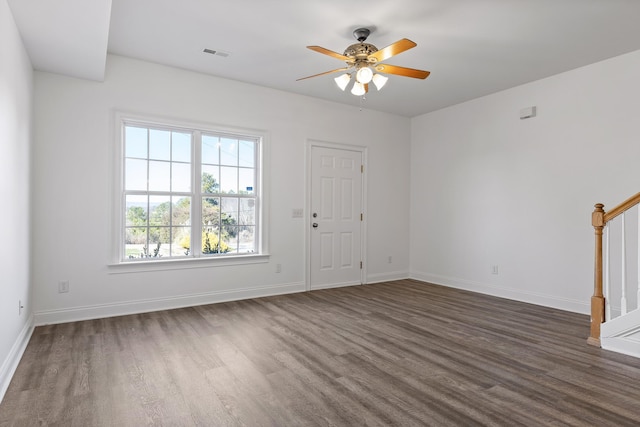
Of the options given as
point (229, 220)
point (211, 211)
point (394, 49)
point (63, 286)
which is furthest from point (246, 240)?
point (394, 49)

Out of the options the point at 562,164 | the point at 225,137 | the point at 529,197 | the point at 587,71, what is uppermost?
the point at 587,71

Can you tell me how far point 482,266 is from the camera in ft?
17.6

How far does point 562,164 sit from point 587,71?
1056 mm

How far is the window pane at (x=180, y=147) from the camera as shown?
14.7ft

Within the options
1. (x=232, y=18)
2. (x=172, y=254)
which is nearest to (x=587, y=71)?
(x=232, y=18)

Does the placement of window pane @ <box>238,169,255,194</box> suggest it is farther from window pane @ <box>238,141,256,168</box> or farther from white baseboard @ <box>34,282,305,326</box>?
white baseboard @ <box>34,282,305,326</box>

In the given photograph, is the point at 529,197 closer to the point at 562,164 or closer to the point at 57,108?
the point at 562,164

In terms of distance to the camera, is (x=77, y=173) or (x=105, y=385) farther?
(x=77, y=173)

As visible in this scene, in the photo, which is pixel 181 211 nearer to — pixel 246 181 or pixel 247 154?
pixel 246 181

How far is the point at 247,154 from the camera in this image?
197 inches

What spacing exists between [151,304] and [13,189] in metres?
1.89

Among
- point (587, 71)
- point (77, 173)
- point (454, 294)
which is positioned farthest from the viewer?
point (454, 294)

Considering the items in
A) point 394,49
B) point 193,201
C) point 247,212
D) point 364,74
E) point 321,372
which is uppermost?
point 394,49

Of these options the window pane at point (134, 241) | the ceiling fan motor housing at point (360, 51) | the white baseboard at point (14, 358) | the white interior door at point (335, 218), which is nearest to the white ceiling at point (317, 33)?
the ceiling fan motor housing at point (360, 51)
